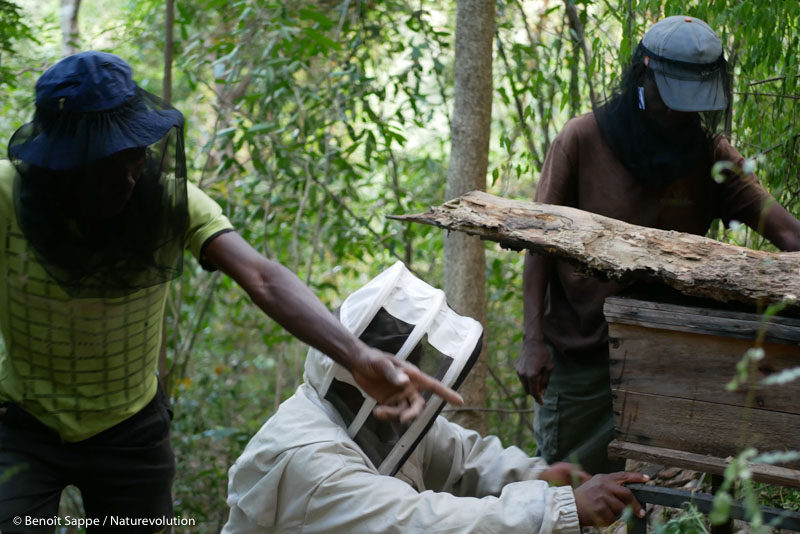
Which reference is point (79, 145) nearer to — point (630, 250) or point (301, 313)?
point (301, 313)

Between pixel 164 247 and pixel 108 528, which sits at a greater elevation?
pixel 164 247

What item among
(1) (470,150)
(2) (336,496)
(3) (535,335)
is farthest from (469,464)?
(1) (470,150)

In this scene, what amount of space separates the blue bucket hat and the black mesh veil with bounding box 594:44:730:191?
155 cm

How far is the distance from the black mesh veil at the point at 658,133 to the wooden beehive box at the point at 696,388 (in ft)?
2.57

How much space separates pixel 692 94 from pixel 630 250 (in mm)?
760

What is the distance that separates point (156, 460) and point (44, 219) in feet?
2.80

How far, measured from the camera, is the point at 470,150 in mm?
3951

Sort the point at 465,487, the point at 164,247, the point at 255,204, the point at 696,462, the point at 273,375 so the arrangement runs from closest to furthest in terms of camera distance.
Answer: the point at 696,462, the point at 164,247, the point at 465,487, the point at 255,204, the point at 273,375

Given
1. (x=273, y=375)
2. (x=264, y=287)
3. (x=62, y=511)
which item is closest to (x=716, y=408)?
(x=264, y=287)

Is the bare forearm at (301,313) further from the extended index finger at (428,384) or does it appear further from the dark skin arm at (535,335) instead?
the dark skin arm at (535,335)

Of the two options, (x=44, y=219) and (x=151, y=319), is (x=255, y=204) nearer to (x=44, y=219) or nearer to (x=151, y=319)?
(x=151, y=319)

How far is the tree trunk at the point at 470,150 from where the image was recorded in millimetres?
3908

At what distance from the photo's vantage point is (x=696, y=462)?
1978 mm

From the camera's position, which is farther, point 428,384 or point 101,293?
point 101,293
